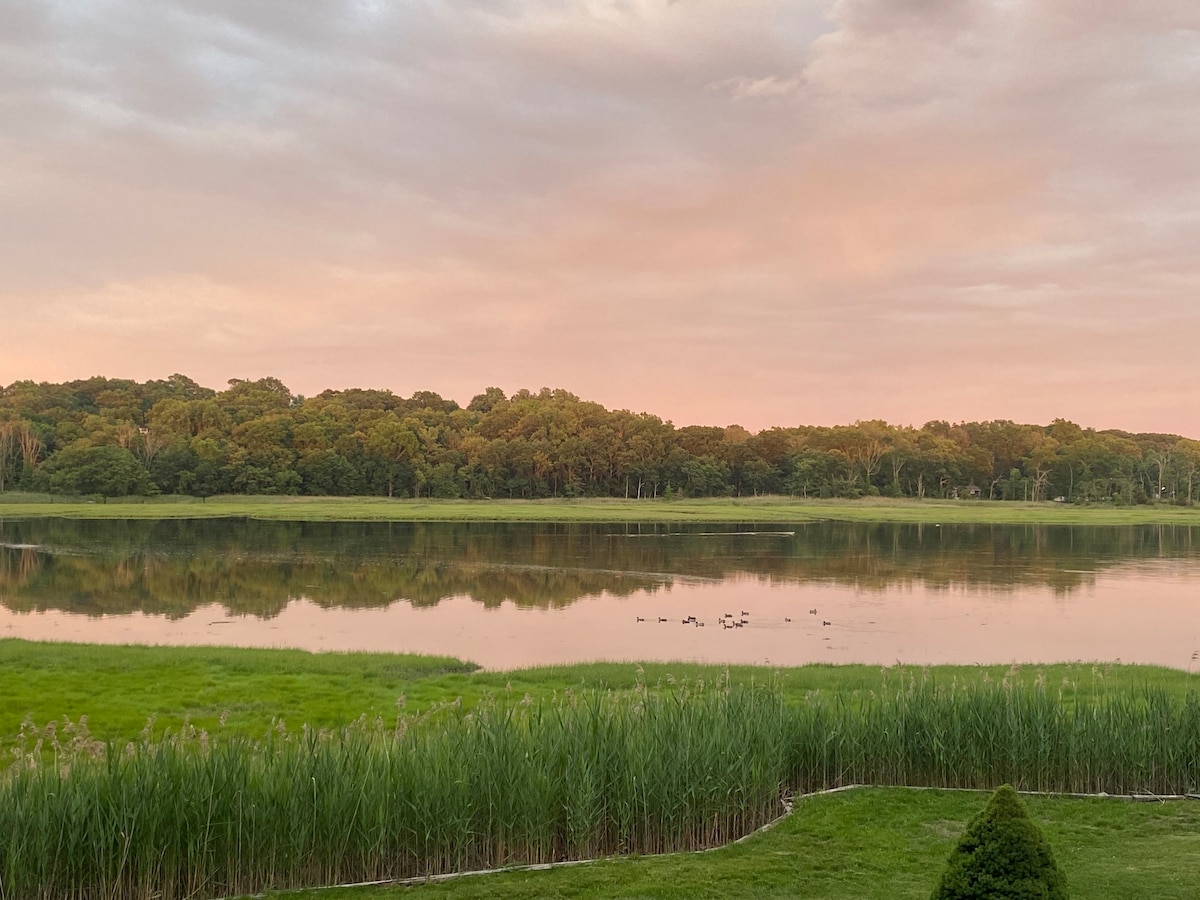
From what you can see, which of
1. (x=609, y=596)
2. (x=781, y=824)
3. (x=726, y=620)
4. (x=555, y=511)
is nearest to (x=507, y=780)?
(x=781, y=824)

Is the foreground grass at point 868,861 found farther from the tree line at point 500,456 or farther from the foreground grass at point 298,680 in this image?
the tree line at point 500,456

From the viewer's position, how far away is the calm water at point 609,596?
2406cm

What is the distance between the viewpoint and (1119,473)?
128625 mm

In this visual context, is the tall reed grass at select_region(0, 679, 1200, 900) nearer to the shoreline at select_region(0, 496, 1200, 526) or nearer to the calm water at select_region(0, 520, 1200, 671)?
the calm water at select_region(0, 520, 1200, 671)

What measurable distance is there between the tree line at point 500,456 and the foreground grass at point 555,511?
6.85 metres

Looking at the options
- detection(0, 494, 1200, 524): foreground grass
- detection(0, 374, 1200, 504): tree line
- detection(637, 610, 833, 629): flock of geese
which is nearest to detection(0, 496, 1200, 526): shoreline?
detection(0, 494, 1200, 524): foreground grass

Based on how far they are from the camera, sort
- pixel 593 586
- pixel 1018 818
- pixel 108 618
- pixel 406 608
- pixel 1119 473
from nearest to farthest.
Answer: pixel 1018 818
pixel 108 618
pixel 406 608
pixel 593 586
pixel 1119 473

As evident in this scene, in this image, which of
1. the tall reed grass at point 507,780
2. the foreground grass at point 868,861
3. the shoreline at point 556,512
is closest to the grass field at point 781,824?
the foreground grass at point 868,861

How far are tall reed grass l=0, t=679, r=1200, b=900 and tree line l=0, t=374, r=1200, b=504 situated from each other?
337 ft

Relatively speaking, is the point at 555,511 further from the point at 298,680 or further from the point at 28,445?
the point at 298,680

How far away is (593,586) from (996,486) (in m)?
125

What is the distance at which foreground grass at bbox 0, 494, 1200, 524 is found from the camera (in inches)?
3179

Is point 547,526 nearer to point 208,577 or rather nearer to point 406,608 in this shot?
point 208,577

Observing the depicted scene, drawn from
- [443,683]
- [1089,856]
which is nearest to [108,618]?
[443,683]
